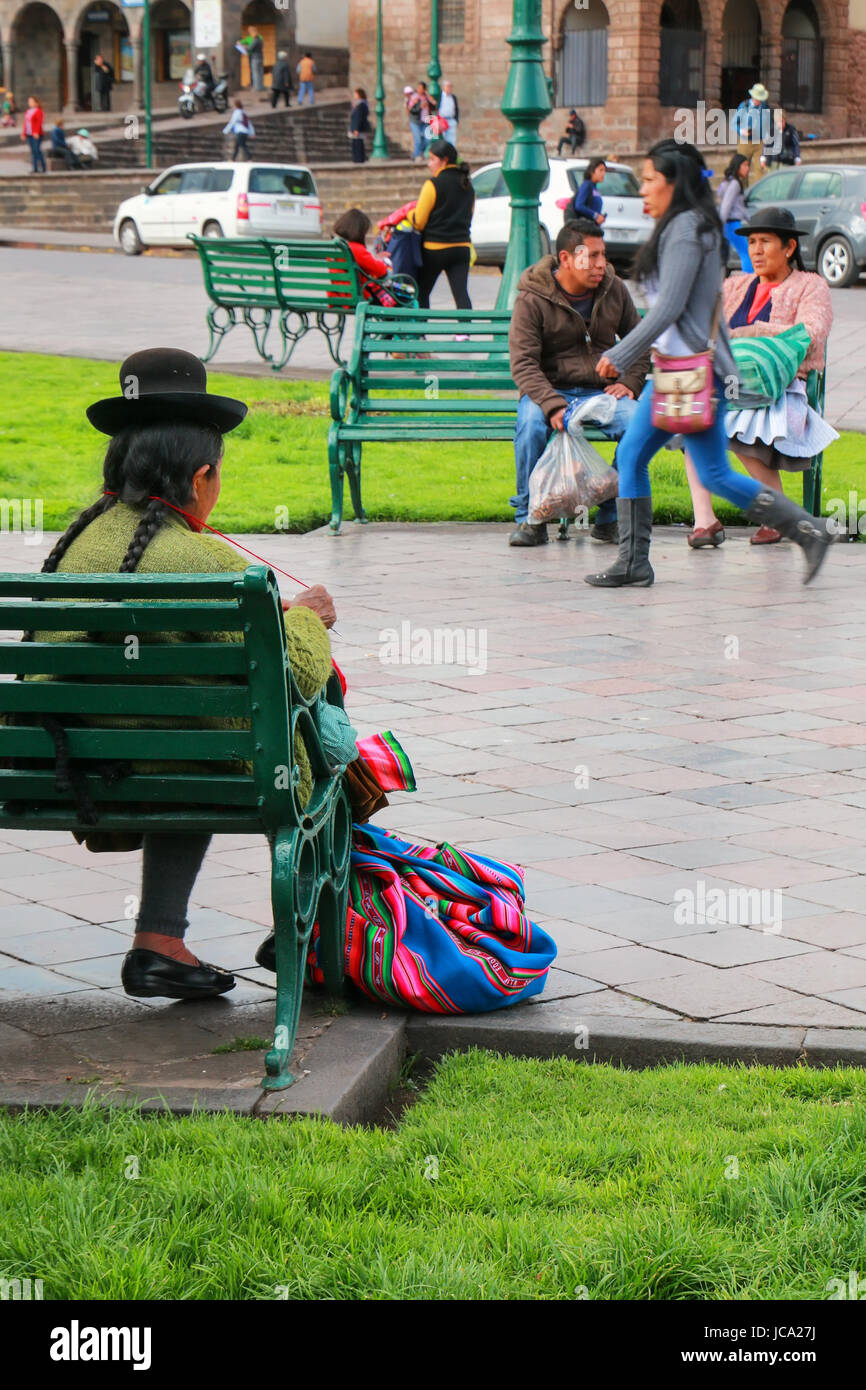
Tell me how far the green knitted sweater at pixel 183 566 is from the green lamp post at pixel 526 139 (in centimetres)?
918

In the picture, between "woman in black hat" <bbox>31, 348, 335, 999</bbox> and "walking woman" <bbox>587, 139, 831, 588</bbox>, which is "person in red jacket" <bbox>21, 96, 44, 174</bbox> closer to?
"walking woman" <bbox>587, 139, 831, 588</bbox>

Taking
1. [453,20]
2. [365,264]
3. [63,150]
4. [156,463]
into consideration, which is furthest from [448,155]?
[453,20]

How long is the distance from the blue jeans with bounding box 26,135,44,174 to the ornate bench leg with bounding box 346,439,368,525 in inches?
1388

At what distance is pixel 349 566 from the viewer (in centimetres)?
968

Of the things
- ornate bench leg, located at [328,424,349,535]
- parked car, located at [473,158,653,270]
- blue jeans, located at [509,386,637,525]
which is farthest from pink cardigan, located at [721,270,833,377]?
parked car, located at [473,158,653,270]

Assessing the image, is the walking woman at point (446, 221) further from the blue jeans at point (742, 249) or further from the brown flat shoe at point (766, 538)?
the brown flat shoe at point (766, 538)

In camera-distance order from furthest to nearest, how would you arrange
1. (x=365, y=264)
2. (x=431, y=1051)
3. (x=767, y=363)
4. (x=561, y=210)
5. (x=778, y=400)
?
(x=561, y=210) → (x=365, y=264) → (x=778, y=400) → (x=767, y=363) → (x=431, y=1051)

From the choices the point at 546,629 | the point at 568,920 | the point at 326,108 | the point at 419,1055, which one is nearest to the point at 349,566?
the point at 546,629

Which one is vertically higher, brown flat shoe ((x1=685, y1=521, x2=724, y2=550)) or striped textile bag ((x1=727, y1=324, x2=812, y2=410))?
striped textile bag ((x1=727, y1=324, x2=812, y2=410))

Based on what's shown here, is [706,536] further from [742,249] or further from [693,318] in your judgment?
[742,249]

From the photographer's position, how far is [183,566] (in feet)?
13.1

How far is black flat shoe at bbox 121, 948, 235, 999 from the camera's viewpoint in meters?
4.12

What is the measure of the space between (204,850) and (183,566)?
665mm
